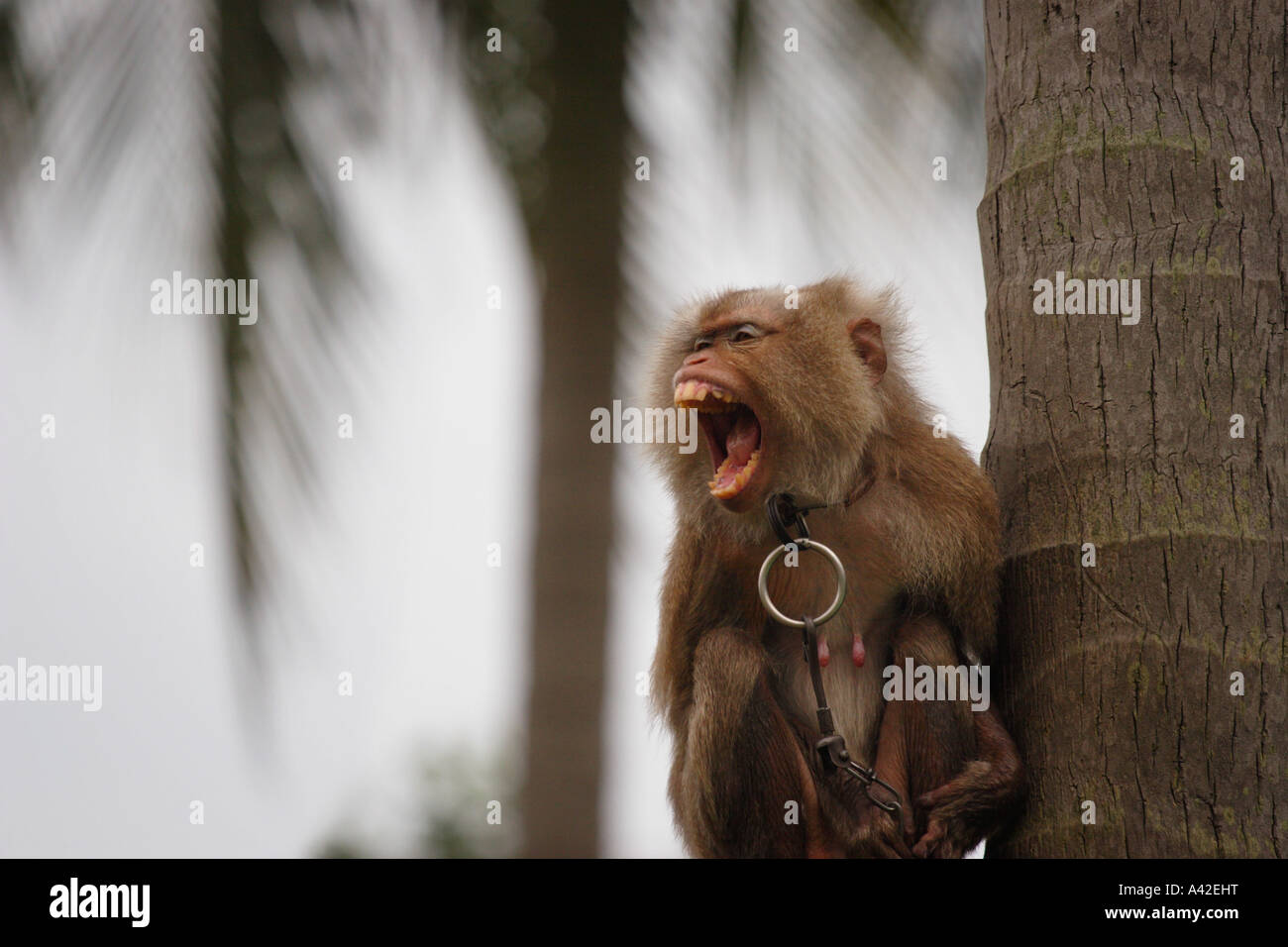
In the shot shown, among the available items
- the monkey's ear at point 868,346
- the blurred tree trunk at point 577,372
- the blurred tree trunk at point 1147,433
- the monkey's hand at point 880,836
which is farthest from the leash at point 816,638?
the blurred tree trunk at point 577,372

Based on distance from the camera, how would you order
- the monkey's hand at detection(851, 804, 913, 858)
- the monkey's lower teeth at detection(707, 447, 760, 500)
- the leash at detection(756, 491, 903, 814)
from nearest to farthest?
the leash at detection(756, 491, 903, 814), the monkey's hand at detection(851, 804, 913, 858), the monkey's lower teeth at detection(707, 447, 760, 500)

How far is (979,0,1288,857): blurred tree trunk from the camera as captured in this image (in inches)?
118

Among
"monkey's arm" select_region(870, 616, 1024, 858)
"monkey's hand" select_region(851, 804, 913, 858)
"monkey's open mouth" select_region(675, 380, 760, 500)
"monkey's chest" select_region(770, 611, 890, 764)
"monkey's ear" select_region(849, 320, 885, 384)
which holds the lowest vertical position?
"monkey's hand" select_region(851, 804, 913, 858)

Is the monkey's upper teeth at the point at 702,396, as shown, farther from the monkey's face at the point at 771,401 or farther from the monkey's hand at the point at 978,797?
the monkey's hand at the point at 978,797

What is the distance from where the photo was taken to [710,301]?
4230mm

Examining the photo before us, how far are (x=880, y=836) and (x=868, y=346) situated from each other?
154 centimetres

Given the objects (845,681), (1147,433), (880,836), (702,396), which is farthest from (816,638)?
(1147,433)

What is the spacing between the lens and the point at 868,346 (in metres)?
4.14

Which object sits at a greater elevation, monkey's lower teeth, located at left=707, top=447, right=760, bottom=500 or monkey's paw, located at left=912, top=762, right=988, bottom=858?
monkey's lower teeth, located at left=707, top=447, right=760, bottom=500

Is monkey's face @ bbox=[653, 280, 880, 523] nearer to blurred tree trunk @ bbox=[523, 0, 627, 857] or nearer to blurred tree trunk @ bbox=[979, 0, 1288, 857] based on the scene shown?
blurred tree trunk @ bbox=[979, 0, 1288, 857]

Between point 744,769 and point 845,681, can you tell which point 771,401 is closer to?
point 845,681

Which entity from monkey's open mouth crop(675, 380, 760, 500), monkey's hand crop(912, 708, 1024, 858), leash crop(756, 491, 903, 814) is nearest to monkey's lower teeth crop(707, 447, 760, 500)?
monkey's open mouth crop(675, 380, 760, 500)
